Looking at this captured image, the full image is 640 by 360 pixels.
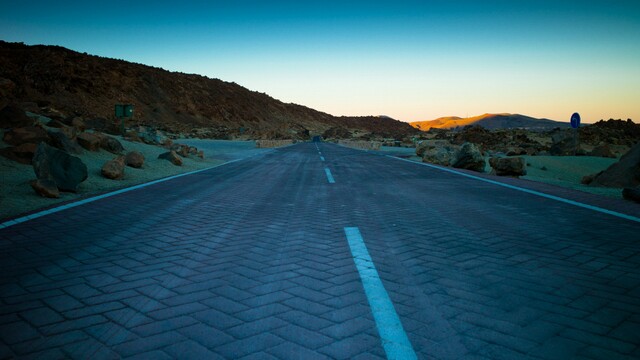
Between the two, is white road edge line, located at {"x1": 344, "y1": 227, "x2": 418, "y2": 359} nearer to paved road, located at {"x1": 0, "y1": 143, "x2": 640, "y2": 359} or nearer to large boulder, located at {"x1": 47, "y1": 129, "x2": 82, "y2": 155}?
paved road, located at {"x1": 0, "y1": 143, "x2": 640, "y2": 359}

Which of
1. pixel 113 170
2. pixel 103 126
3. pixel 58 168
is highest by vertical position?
pixel 103 126

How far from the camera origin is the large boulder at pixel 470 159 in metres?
16.6

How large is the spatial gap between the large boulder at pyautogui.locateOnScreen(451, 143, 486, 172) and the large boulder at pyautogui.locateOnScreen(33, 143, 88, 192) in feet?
46.3

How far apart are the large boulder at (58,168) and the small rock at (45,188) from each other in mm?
274

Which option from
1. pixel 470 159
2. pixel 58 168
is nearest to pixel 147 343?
pixel 58 168

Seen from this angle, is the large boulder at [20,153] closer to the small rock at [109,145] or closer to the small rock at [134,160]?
the small rock at [134,160]

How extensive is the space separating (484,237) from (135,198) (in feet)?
21.7

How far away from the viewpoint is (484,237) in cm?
492

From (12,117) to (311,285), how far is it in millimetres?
13035

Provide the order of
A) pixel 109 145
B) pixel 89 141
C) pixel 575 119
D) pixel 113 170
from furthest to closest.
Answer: pixel 575 119 < pixel 109 145 < pixel 89 141 < pixel 113 170

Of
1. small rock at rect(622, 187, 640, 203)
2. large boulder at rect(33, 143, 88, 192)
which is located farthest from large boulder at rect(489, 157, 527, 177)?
large boulder at rect(33, 143, 88, 192)

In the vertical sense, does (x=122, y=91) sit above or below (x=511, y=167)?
above

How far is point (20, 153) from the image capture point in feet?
33.7

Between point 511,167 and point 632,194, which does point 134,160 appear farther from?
point 632,194
